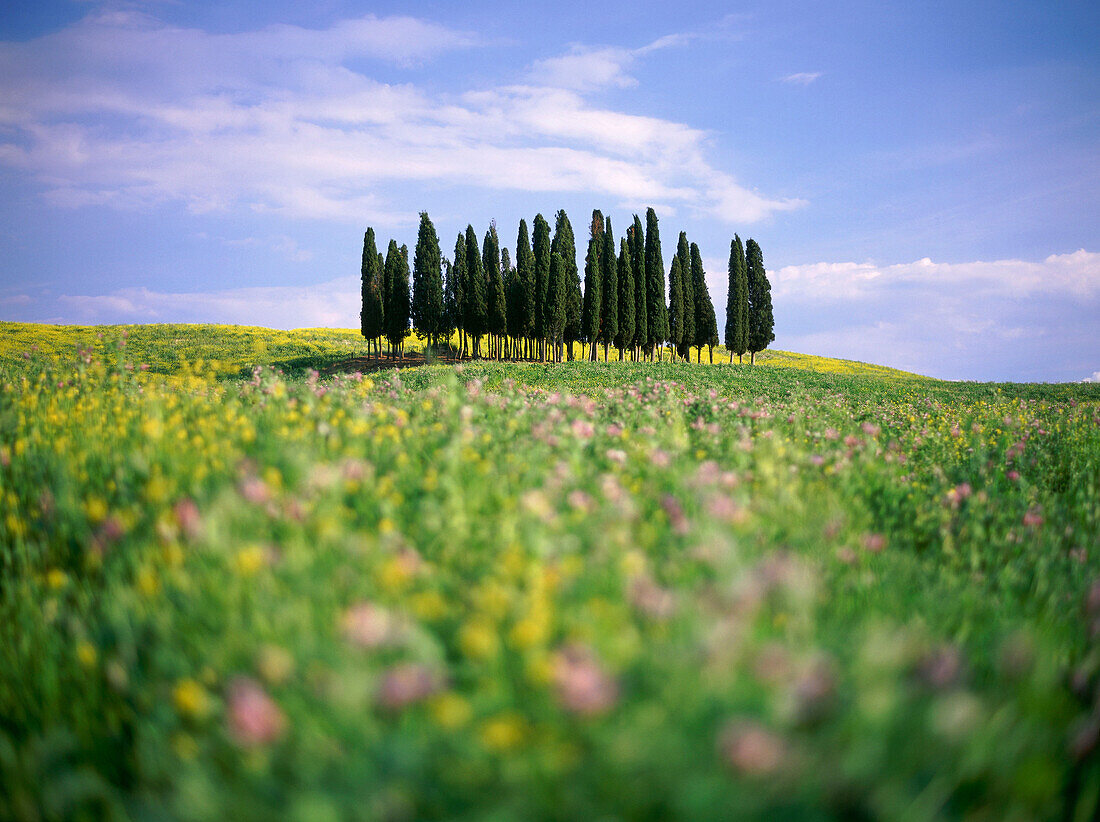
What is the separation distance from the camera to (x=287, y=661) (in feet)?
5.57

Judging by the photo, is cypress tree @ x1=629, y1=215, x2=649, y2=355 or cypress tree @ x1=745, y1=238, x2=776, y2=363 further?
cypress tree @ x1=745, y1=238, x2=776, y2=363

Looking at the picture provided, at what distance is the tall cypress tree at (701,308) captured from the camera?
5081 centimetres

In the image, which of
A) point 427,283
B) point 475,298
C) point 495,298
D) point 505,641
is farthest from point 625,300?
point 505,641

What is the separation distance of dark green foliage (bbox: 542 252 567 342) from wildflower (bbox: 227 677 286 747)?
4144 centimetres

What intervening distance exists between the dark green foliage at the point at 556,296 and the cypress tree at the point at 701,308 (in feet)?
45.3

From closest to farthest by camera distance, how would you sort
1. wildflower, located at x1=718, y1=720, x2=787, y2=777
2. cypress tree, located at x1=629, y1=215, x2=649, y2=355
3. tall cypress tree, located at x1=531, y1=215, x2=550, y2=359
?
wildflower, located at x1=718, y1=720, x2=787, y2=777
tall cypress tree, located at x1=531, y1=215, x2=550, y2=359
cypress tree, located at x1=629, y1=215, x2=649, y2=355

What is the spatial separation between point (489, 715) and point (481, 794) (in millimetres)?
186

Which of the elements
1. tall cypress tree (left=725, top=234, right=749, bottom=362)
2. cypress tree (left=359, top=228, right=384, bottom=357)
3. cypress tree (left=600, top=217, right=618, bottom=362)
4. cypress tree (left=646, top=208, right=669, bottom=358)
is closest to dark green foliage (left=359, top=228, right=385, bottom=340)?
cypress tree (left=359, top=228, right=384, bottom=357)

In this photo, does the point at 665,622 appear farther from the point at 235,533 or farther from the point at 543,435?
the point at 543,435


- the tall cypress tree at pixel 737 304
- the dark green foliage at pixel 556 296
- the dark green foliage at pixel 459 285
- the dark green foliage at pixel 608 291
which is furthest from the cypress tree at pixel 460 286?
the tall cypress tree at pixel 737 304

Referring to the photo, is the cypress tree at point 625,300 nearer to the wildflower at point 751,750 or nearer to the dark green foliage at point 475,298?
the dark green foliage at point 475,298

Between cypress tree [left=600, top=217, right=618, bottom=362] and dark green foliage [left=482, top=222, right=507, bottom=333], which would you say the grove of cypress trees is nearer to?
cypress tree [left=600, top=217, right=618, bottom=362]

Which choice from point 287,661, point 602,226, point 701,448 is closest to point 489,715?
point 287,661

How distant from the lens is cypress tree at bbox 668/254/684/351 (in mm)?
48531
